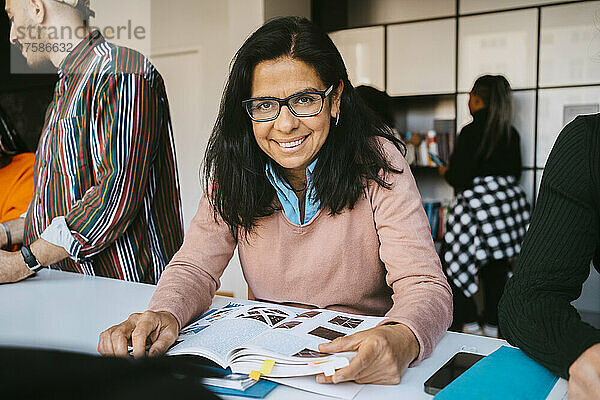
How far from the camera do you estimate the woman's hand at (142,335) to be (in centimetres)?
102

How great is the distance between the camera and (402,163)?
1361 millimetres

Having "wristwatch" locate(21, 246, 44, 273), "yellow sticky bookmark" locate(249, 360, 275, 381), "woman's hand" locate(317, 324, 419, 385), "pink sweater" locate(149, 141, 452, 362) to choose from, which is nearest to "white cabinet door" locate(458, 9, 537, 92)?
"pink sweater" locate(149, 141, 452, 362)

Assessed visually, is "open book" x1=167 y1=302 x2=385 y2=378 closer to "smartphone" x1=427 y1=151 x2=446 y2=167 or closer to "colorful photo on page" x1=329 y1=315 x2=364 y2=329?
"colorful photo on page" x1=329 y1=315 x2=364 y2=329

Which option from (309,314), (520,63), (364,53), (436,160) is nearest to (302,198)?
(309,314)

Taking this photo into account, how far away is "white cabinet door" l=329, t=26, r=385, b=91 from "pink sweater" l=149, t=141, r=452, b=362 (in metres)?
2.76

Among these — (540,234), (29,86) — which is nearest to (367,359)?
(540,234)

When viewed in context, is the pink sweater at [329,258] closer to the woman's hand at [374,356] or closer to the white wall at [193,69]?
the woman's hand at [374,356]

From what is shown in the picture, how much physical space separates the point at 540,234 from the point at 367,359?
1.37ft

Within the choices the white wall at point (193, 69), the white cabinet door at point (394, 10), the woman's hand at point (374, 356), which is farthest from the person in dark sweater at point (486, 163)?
the woman's hand at point (374, 356)

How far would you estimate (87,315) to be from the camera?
4.33 feet

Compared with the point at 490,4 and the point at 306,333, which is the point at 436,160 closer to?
the point at 490,4

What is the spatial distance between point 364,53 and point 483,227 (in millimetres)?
1616

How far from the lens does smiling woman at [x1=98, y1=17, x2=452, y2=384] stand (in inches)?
50.3

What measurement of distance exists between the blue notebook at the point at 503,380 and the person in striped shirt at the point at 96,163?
1120mm
